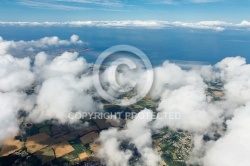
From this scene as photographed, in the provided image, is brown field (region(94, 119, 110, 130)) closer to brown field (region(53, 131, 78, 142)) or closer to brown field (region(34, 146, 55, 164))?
brown field (region(53, 131, 78, 142))

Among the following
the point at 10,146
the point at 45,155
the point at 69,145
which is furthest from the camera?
the point at 69,145

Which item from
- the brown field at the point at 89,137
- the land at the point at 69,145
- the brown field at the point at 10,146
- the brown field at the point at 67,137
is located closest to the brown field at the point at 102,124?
the land at the point at 69,145

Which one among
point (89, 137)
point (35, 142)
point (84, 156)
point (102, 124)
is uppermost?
point (102, 124)

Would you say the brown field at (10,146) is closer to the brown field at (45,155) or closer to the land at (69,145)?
the land at (69,145)

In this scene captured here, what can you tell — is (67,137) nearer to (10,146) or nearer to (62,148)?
(62,148)

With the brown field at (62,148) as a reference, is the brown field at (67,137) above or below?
above

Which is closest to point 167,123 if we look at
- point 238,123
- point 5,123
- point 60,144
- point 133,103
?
point 133,103

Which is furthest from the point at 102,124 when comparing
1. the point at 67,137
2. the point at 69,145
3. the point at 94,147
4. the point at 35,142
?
the point at 35,142
